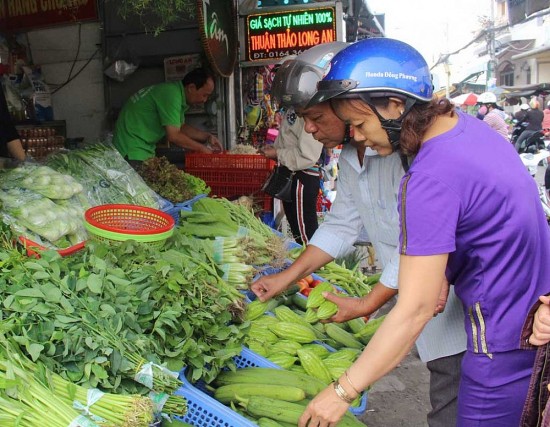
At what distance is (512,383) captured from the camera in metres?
1.76

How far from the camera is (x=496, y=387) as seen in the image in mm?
1763

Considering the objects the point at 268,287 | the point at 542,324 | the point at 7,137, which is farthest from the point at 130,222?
the point at 7,137

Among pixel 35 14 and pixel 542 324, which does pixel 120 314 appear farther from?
pixel 35 14

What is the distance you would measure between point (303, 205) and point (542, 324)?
4014mm

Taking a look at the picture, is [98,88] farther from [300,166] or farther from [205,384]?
[205,384]

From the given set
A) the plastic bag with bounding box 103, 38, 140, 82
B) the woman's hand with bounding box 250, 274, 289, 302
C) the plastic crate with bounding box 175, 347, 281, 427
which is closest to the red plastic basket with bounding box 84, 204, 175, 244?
the woman's hand with bounding box 250, 274, 289, 302

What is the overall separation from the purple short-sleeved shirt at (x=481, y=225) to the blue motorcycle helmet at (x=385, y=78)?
0.48ft

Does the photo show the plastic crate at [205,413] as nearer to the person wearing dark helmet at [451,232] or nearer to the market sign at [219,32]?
the person wearing dark helmet at [451,232]

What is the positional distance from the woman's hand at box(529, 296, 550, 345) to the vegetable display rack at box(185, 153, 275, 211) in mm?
3713

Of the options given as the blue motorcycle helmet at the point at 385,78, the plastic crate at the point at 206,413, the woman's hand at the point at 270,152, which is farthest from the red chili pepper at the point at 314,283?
the woman's hand at the point at 270,152

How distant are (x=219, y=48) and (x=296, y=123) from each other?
1136mm

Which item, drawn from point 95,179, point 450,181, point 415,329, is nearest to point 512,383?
point 415,329

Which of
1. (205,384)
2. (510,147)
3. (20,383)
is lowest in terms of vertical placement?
(205,384)

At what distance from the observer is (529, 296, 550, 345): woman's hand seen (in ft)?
5.16
